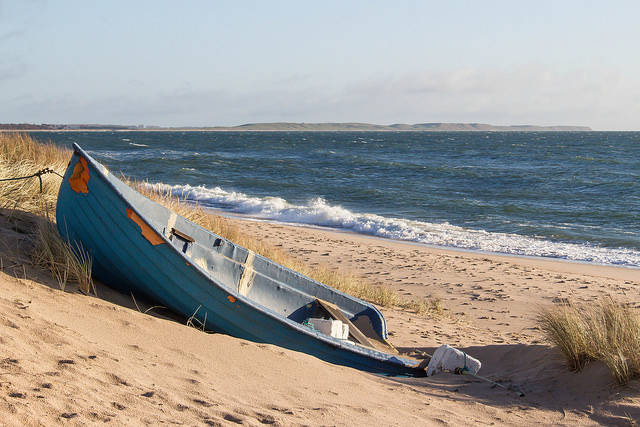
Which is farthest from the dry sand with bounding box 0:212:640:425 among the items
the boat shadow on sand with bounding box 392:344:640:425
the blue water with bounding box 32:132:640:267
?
the blue water with bounding box 32:132:640:267

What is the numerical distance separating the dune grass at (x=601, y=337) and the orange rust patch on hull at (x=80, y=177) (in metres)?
4.58

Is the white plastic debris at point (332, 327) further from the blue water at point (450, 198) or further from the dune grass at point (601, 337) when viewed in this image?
the blue water at point (450, 198)

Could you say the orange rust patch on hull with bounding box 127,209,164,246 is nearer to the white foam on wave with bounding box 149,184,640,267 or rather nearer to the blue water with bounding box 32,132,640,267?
the white foam on wave with bounding box 149,184,640,267

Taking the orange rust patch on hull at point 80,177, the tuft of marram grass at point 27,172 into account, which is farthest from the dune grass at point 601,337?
the tuft of marram grass at point 27,172

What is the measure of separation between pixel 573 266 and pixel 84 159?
1123 cm

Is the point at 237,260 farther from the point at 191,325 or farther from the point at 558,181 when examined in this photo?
the point at 558,181

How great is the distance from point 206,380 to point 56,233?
2.80m

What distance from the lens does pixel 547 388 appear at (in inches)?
200

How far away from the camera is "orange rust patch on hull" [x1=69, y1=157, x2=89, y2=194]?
558cm

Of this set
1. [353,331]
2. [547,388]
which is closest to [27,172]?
[353,331]

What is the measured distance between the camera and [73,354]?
13.2 ft

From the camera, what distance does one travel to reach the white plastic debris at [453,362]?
18.6 feet

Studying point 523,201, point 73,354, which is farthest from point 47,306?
point 523,201

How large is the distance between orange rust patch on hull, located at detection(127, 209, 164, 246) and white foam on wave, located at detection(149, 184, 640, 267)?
657 cm
